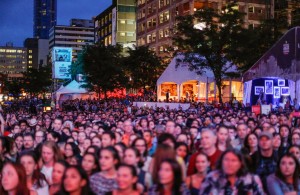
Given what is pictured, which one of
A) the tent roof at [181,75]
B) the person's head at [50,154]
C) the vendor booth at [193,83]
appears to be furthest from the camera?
the vendor booth at [193,83]

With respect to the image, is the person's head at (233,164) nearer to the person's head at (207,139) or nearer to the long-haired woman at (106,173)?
the person's head at (207,139)

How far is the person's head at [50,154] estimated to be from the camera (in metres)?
7.08

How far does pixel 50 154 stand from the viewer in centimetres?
709

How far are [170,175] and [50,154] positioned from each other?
2702 mm

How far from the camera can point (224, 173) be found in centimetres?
538

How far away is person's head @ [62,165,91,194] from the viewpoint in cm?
521

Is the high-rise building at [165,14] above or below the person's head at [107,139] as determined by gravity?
above

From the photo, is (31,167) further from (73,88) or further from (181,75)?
(73,88)

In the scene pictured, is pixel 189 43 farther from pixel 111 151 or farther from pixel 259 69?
pixel 111 151

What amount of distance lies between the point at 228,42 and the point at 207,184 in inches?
1179

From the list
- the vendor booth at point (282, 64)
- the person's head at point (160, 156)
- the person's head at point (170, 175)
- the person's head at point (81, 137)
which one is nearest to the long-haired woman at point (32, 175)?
the person's head at point (160, 156)

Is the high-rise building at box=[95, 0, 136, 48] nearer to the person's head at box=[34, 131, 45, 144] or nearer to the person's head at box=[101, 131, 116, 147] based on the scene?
the person's head at box=[34, 131, 45, 144]

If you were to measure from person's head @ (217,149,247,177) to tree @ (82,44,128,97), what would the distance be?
42953mm

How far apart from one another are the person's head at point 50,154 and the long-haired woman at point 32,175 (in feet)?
2.42
